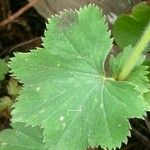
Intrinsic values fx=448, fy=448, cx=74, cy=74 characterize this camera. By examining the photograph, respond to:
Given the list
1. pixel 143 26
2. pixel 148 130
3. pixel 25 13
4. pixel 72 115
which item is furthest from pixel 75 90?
pixel 25 13

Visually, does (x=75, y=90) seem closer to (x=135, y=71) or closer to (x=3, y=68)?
(x=135, y=71)

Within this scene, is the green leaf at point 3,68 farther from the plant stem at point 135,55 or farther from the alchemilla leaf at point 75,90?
the plant stem at point 135,55

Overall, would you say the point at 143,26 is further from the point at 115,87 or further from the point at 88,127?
the point at 88,127

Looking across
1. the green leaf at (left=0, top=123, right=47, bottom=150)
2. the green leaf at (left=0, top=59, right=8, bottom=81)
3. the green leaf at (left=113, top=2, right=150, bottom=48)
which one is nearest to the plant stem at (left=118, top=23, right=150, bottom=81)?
the green leaf at (left=113, top=2, right=150, bottom=48)

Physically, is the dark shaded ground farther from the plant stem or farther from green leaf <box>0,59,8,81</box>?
the plant stem

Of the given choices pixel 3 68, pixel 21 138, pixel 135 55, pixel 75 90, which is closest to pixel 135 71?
pixel 135 55

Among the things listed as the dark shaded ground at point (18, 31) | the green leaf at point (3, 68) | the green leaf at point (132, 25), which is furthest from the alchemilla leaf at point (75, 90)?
the dark shaded ground at point (18, 31)
